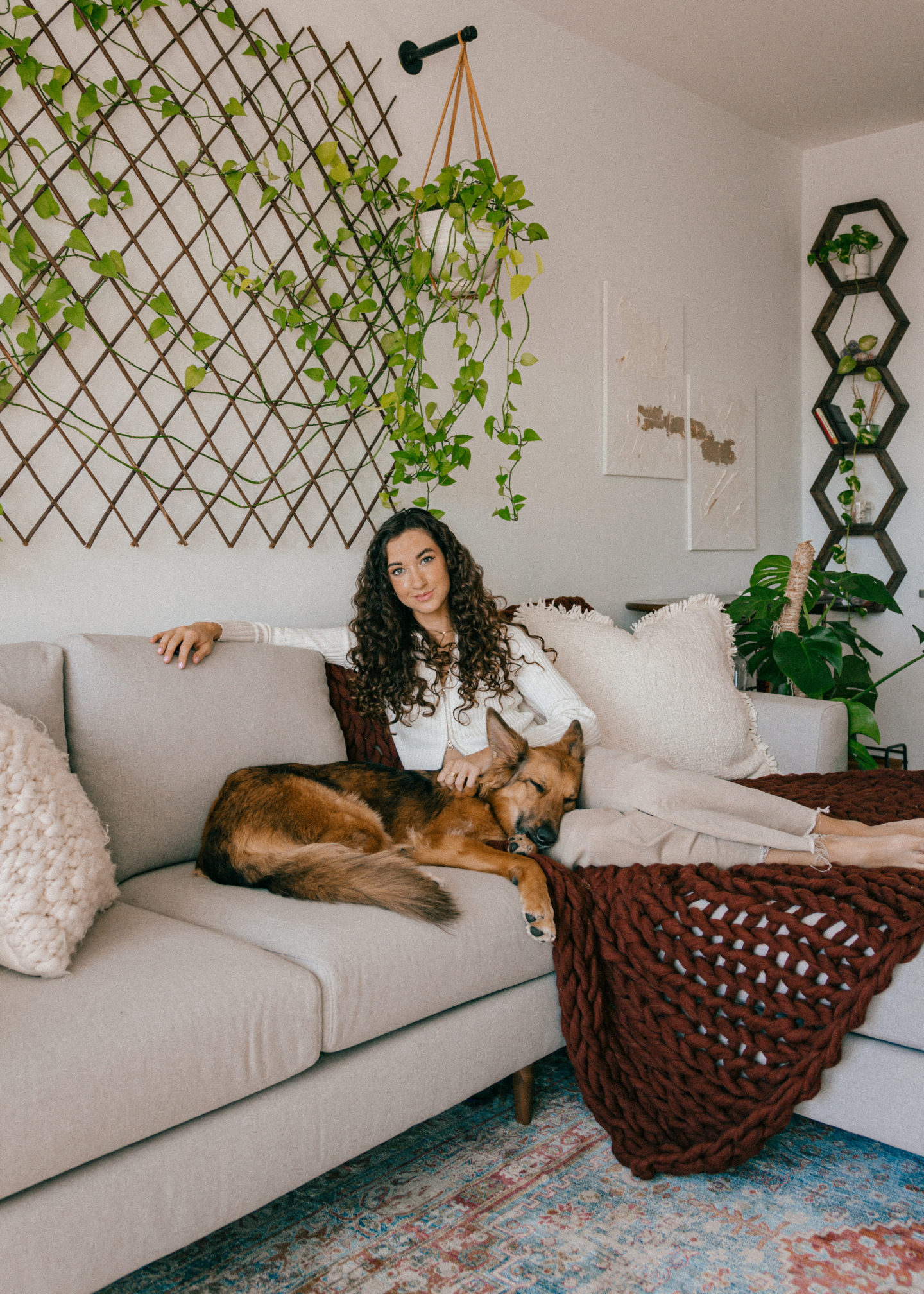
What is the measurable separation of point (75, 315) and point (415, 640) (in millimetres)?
1021

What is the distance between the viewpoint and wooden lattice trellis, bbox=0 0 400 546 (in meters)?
2.06

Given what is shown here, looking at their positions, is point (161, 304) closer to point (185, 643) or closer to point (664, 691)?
point (185, 643)

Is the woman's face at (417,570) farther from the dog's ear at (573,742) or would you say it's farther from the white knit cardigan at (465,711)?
the dog's ear at (573,742)

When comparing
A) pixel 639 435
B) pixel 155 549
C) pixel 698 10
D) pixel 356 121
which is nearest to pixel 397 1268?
pixel 155 549

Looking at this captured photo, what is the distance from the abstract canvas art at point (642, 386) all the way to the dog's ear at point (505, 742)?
181cm

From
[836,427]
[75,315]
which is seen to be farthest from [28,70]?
[836,427]

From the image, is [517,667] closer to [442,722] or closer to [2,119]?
[442,722]

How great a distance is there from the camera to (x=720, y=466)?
416cm

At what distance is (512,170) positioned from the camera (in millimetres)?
3180

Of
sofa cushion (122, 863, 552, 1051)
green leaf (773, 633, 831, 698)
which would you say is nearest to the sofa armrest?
green leaf (773, 633, 831, 698)

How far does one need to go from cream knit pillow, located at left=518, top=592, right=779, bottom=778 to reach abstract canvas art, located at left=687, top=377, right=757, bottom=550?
A: 138cm

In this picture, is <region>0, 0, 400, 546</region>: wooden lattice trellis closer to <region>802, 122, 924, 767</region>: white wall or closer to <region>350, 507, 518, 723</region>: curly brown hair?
<region>350, 507, 518, 723</region>: curly brown hair

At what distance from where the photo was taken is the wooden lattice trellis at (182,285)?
206cm

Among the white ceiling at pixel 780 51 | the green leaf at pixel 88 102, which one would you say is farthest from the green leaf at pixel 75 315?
the white ceiling at pixel 780 51
